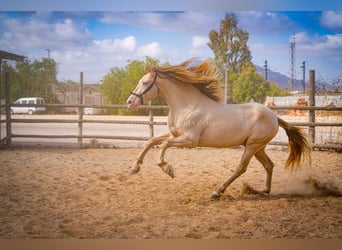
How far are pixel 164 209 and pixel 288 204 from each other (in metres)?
1.05

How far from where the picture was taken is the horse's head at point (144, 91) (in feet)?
10.5

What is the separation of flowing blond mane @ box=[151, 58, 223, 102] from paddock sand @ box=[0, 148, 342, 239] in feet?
2.95

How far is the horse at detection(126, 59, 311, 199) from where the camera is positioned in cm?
319

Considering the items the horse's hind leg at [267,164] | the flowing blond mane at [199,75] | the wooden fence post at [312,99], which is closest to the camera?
the flowing blond mane at [199,75]

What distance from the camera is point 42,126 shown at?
3762 millimetres

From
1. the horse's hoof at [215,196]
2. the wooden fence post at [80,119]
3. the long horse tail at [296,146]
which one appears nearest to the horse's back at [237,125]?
the long horse tail at [296,146]

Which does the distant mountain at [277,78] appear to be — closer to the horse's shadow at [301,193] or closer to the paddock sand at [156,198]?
the paddock sand at [156,198]

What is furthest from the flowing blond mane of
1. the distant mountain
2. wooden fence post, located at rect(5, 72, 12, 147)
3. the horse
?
wooden fence post, located at rect(5, 72, 12, 147)

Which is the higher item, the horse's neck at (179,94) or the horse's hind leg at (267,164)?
the horse's neck at (179,94)

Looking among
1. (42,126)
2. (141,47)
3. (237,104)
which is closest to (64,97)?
(42,126)

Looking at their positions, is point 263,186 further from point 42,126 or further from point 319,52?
point 42,126

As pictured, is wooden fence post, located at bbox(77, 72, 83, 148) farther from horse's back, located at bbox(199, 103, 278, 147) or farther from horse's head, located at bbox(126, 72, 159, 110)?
horse's back, located at bbox(199, 103, 278, 147)

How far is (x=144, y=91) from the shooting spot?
320cm

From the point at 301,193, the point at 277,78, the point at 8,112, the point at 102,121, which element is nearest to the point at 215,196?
the point at 301,193
